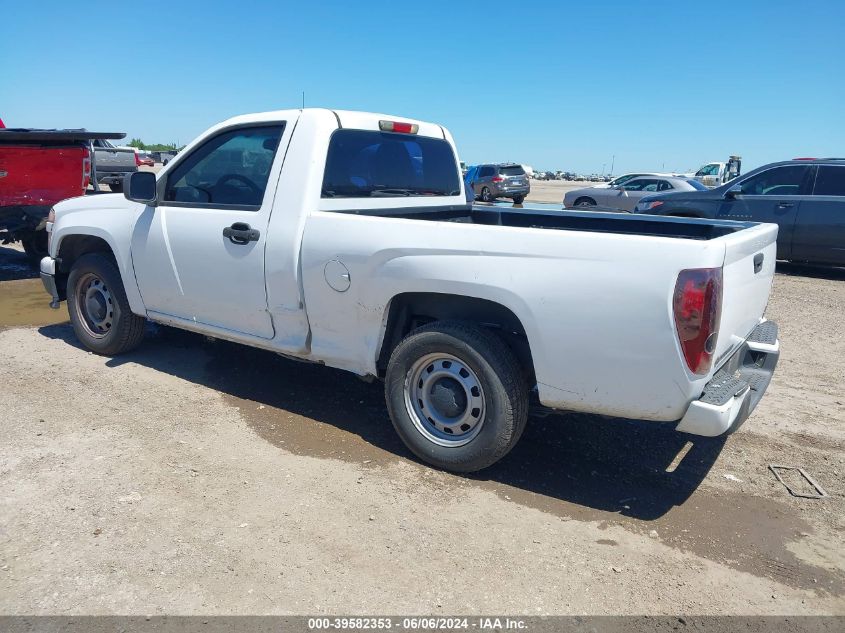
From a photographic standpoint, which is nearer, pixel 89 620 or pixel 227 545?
pixel 89 620

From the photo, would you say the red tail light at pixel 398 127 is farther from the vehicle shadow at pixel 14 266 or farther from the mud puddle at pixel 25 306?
the vehicle shadow at pixel 14 266

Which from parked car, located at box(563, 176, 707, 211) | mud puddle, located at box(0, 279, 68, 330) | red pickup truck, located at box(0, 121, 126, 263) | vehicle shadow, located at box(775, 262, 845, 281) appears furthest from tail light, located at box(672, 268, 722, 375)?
parked car, located at box(563, 176, 707, 211)

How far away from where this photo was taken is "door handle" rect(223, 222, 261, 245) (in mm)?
4172

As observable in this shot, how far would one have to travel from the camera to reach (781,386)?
5289 mm

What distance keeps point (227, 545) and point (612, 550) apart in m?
1.78

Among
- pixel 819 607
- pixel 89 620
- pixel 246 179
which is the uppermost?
pixel 246 179

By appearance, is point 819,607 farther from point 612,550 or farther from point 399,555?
point 399,555

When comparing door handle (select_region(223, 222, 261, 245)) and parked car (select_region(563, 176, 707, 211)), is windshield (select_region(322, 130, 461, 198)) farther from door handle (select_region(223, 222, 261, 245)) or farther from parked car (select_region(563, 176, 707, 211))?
parked car (select_region(563, 176, 707, 211))

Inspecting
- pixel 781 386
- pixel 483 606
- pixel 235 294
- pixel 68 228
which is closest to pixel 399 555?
pixel 483 606

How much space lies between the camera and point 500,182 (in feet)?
85.7

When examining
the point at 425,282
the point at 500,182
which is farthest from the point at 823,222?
the point at 500,182

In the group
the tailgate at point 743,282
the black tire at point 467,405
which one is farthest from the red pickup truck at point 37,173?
the tailgate at point 743,282

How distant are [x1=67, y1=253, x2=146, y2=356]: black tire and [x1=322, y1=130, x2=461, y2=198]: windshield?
219 centimetres

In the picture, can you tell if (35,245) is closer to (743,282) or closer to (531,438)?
(531,438)
